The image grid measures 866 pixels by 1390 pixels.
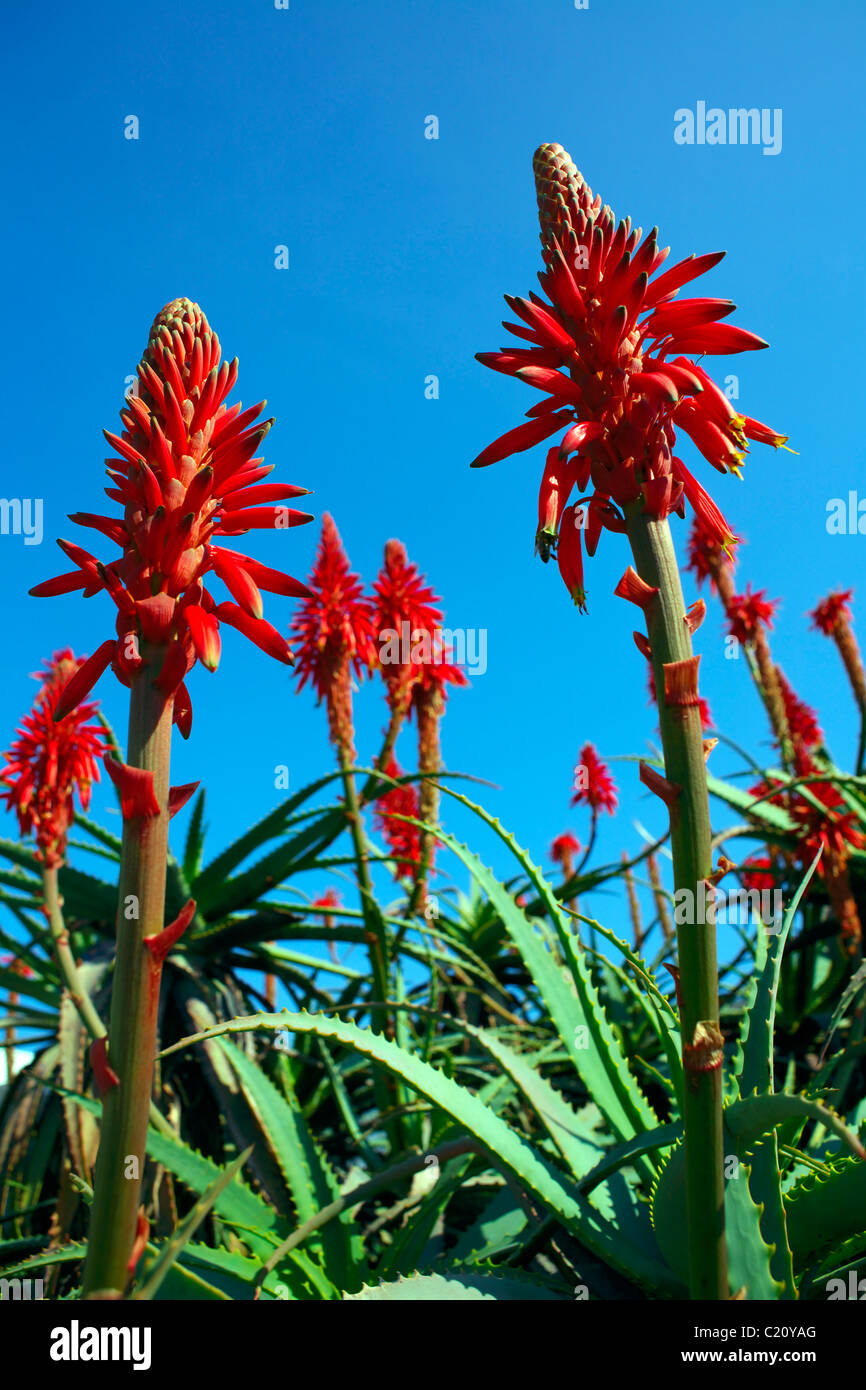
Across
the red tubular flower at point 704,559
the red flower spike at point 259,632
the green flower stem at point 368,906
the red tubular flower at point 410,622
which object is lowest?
the green flower stem at point 368,906

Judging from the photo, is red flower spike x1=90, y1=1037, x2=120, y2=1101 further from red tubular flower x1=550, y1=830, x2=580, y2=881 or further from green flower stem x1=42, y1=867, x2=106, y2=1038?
red tubular flower x1=550, y1=830, x2=580, y2=881

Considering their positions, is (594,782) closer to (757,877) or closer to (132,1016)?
(757,877)

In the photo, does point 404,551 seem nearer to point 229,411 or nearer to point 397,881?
point 397,881

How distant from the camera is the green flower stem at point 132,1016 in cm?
103

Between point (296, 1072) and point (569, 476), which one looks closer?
point (569, 476)

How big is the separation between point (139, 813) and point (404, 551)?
351 cm

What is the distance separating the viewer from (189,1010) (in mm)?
3766

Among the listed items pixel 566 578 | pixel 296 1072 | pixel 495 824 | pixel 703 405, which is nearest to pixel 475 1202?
pixel 296 1072

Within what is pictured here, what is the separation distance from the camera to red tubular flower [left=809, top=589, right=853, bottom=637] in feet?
18.2

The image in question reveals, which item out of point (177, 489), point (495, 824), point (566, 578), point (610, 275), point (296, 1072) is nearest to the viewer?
point (177, 489)

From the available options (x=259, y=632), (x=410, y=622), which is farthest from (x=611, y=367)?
(x=410, y=622)

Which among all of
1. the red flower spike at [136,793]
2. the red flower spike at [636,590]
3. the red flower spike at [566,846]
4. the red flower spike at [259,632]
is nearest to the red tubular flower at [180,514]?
the red flower spike at [259,632]

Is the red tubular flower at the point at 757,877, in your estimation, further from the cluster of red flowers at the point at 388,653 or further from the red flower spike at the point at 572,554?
the red flower spike at the point at 572,554

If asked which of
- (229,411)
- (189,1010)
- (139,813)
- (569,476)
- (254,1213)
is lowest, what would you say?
(254,1213)
